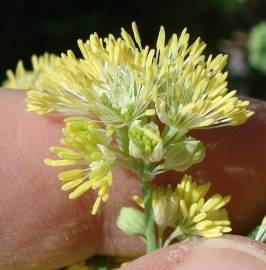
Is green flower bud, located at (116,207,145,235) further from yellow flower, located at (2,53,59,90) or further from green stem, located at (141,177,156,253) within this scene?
yellow flower, located at (2,53,59,90)

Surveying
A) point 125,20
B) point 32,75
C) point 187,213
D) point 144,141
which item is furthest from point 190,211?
point 125,20

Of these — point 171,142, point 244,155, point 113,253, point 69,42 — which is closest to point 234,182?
point 244,155

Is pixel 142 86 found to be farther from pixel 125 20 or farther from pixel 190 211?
pixel 125 20

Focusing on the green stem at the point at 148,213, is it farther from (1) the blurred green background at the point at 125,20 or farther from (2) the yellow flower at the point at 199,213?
(1) the blurred green background at the point at 125,20

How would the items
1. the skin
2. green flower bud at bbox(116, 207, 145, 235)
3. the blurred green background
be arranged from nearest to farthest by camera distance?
green flower bud at bbox(116, 207, 145, 235) → the skin → the blurred green background

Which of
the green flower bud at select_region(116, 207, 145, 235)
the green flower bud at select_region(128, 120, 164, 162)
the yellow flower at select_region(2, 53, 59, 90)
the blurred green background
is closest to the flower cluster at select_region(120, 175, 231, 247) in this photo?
the green flower bud at select_region(116, 207, 145, 235)

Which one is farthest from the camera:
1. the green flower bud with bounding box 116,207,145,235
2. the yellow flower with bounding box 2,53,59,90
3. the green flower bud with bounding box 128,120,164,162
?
the yellow flower with bounding box 2,53,59,90
